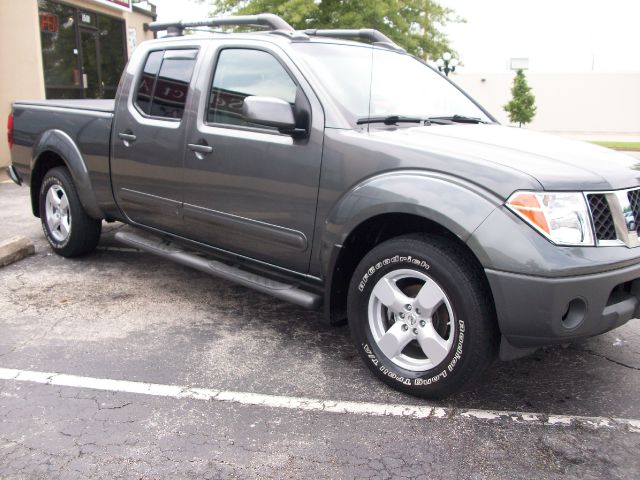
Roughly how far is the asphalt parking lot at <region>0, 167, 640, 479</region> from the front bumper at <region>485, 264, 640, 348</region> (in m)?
0.51

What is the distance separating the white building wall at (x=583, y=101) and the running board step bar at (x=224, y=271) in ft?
→ 106

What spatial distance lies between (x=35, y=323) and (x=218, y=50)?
87.1 inches

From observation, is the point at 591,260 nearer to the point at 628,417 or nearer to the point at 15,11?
the point at 628,417

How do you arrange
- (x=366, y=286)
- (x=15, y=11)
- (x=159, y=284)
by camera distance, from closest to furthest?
(x=366, y=286) < (x=159, y=284) < (x=15, y=11)

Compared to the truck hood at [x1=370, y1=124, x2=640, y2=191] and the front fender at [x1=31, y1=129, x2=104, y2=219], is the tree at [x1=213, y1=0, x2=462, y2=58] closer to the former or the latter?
the front fender at [x1=31, y1=129, x2=104, y2=219]

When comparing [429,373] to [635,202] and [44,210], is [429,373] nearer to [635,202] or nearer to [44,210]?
[635,202]

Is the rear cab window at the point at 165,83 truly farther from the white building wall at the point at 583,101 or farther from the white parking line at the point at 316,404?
the white building wall at the point at 583,101

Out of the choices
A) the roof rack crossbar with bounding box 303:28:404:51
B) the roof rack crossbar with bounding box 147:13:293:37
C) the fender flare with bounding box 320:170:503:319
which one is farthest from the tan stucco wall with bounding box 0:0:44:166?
the fender flare with bounding box 320:170:503:319

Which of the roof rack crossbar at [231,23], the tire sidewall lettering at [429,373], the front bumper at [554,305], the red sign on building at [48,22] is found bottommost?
the tire sidewall lettering at [429,373]

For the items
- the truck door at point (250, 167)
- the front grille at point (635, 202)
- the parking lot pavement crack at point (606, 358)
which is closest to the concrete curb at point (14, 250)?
the truck door at point (250, 167)

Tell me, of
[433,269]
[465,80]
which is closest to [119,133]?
[433,269]

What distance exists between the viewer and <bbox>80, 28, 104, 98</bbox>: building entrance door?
46.9 feet

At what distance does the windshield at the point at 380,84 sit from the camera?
3.63 m

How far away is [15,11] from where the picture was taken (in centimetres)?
1143
